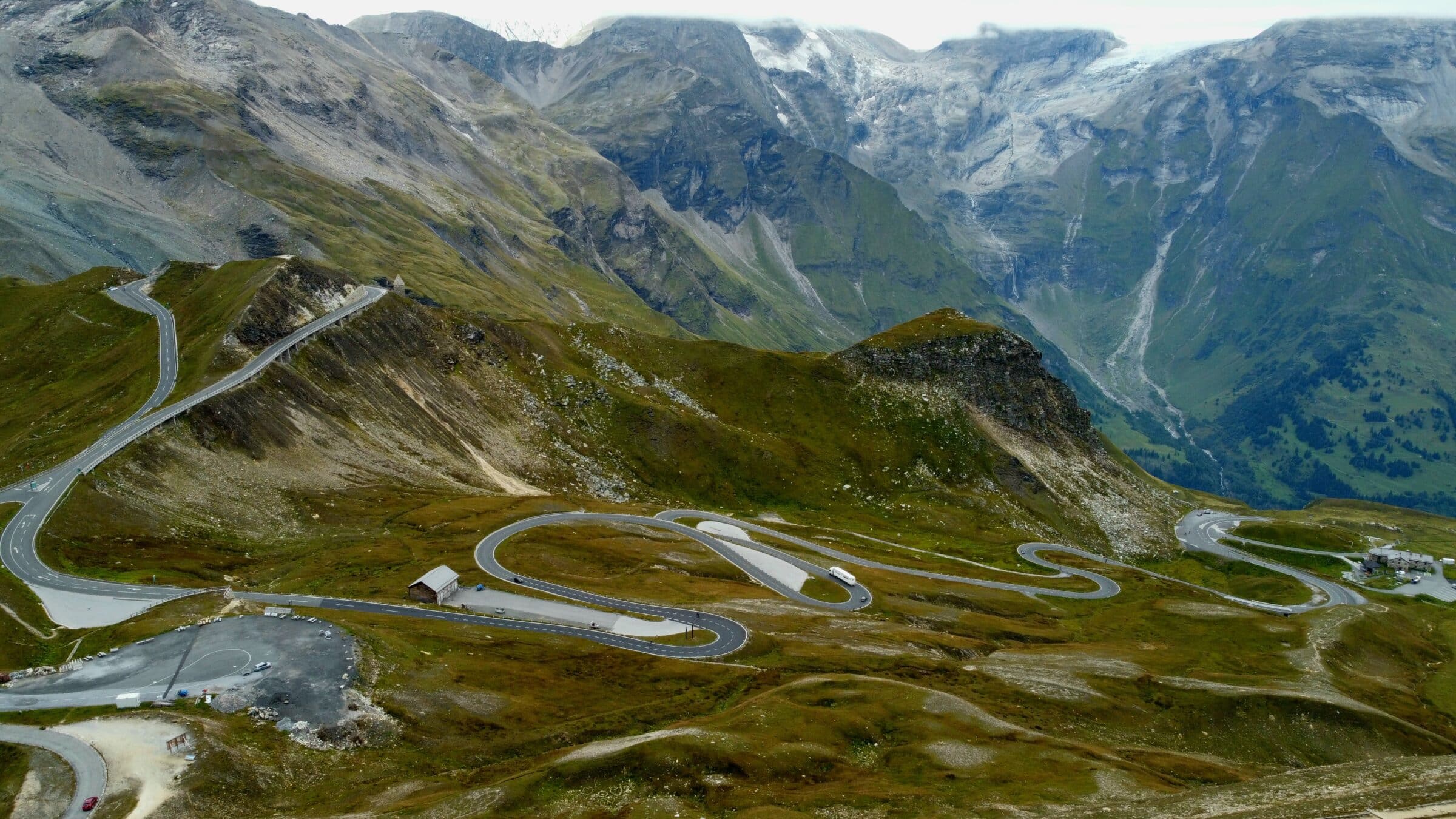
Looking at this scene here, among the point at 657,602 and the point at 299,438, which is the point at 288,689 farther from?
the point at 299,438

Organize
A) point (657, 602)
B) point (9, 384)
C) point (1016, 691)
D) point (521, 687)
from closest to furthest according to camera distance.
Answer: point (521, 687), point (1016, 691), point (657, 602), point (9, 384)

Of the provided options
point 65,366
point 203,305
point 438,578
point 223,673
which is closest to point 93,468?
point 438,578

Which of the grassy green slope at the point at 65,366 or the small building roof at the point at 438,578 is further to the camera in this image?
the grassy green slope at the point at 65,366

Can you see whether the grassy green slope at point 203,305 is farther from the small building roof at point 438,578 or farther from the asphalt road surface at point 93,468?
the small building roof at point 438,578

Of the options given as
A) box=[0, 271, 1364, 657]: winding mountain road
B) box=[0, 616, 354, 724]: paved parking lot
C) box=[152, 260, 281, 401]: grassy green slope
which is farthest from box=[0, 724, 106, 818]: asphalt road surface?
box=[152, 260, 281, 401]: grassy green slope

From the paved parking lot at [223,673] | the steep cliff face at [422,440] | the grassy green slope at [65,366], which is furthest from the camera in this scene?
the grassy green slope at [65,366]

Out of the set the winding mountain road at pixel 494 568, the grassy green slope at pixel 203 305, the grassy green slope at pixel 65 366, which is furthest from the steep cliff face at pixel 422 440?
the grassy green slope at pixel 65 366

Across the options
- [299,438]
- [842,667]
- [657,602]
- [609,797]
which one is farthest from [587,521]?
[609,797]
